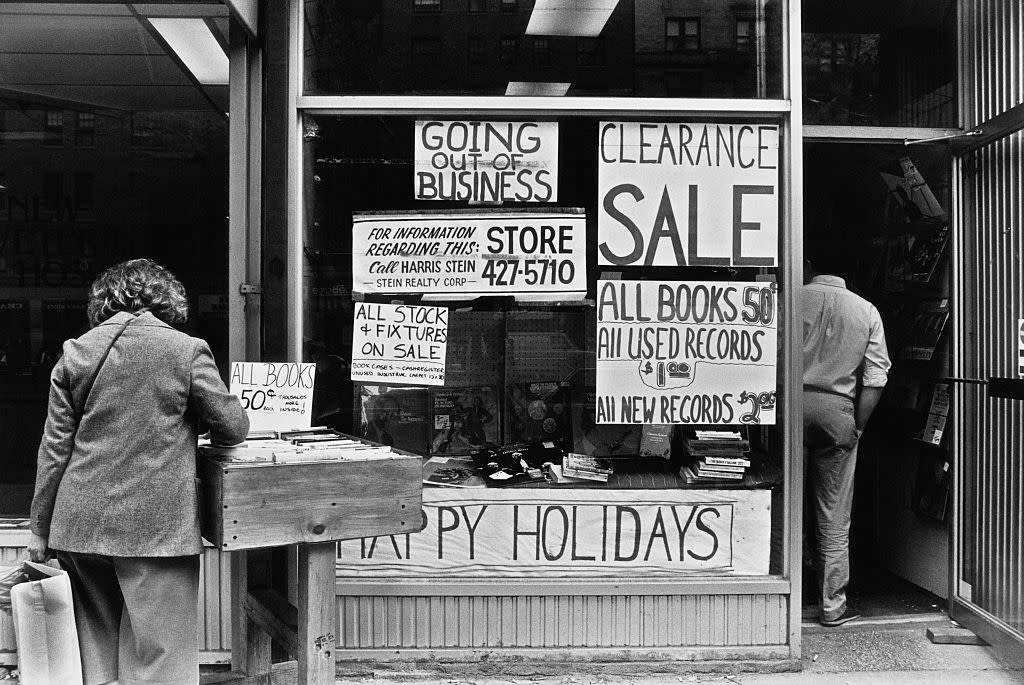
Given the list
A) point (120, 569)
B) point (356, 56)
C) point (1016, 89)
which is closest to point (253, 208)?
point (356, 56)

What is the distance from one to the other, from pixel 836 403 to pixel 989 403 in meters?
0.72

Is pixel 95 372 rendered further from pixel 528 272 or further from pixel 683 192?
pixel 683 192

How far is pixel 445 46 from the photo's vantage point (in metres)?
4.54

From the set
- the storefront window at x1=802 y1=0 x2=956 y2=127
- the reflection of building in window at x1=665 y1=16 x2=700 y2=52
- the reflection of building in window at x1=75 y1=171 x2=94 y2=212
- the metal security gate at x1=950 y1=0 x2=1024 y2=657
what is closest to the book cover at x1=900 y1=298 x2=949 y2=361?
the metal security gate at x1=950 y1=0 x2=1024 y2=657

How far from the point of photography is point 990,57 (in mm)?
4773

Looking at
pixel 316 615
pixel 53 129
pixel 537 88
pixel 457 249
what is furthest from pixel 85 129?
pixel 316 615

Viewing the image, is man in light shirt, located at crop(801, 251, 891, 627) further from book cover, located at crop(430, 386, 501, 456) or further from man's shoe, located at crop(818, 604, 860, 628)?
book cover, located at crop(430, 386, 501, 456)

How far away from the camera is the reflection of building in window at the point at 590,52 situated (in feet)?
15.0

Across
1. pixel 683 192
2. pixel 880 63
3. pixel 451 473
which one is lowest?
pixel 451 473

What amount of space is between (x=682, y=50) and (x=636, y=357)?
1500 millimetres

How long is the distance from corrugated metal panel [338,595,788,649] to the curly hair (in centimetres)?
173

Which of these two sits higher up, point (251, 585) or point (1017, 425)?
point (1017, 425)

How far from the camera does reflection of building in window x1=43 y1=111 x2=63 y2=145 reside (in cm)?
479

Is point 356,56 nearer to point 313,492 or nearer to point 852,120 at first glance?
point 313,492
